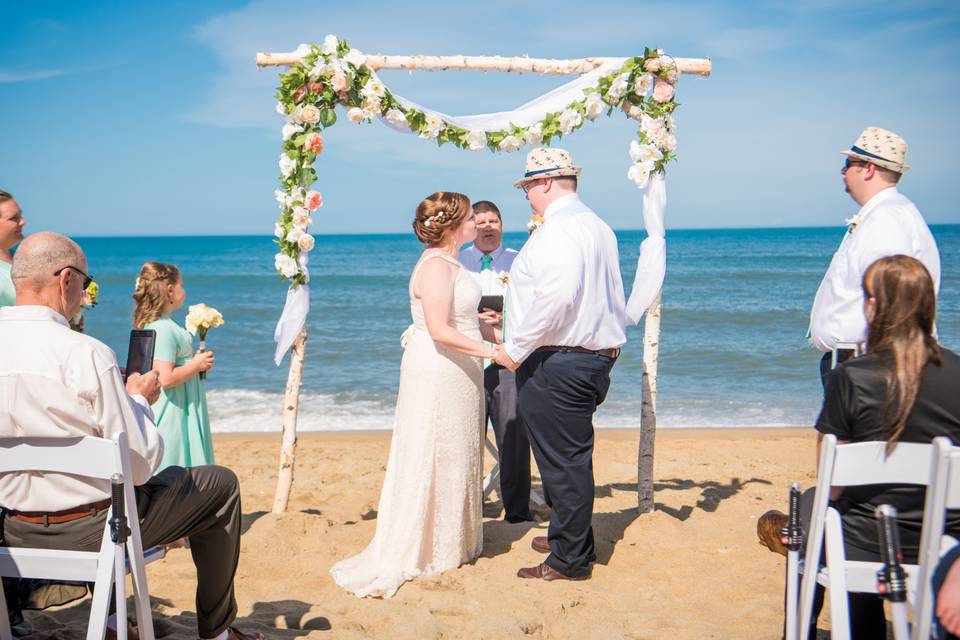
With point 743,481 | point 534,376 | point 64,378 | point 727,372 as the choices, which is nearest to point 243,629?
point 64,378

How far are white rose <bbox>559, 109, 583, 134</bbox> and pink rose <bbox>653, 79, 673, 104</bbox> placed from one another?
0.53m

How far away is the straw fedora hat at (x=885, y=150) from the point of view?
4.54m

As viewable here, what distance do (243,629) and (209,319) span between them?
78.6 inches

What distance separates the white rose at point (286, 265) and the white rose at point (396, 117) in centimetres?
118

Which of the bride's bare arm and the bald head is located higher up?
the bald head

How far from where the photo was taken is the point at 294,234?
5816mm

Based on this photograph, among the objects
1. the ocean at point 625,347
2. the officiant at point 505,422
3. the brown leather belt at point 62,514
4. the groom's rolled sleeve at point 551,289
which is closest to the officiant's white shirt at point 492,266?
the officiant at point 505,422

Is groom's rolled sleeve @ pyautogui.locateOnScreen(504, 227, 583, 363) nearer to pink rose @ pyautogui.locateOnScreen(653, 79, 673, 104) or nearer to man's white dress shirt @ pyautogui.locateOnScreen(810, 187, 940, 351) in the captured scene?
man's white dress shirt @ pyautogui.locateOnScreen(810, 187, 940, 351)

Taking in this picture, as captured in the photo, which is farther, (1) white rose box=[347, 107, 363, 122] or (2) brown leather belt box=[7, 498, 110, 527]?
(1) white rose box=[347, 107, 363, 122]

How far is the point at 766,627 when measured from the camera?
160 inches

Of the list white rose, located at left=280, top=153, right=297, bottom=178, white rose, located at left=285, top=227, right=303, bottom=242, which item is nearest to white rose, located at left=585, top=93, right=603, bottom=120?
white rose, located at left=280, top=153, right=297, bottom=178

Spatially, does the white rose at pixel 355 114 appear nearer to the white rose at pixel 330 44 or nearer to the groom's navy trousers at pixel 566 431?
the white rose at pixel 330 44

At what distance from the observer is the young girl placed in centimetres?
511

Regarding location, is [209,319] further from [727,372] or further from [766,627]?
[727,372]
